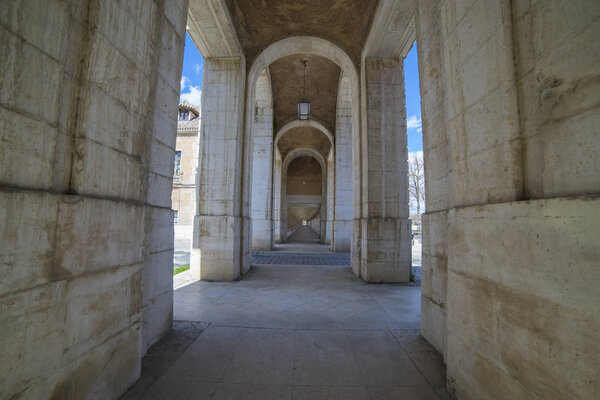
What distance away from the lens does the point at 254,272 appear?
6.85 m

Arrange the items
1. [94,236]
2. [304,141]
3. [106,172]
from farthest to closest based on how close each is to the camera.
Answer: [304,141]
[106,172]
[94,236]

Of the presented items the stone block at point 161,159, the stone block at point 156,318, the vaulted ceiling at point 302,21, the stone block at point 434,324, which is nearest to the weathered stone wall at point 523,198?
the stone block at point 434,324

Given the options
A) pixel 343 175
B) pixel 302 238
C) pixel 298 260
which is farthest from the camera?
pixel 302 238

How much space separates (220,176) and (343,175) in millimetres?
7618

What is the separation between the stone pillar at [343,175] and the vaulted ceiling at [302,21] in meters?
4.77

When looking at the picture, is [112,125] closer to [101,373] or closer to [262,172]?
[101,373]

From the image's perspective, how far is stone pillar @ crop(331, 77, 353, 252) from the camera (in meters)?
11.9

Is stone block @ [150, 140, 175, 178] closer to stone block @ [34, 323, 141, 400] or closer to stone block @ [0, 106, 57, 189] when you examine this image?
stone block @ [0, 106, 57, 189]

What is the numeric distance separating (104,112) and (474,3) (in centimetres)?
296

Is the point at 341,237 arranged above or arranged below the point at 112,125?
below

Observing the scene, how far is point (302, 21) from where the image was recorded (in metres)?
6.87

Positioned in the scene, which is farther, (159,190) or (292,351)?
(159,190)

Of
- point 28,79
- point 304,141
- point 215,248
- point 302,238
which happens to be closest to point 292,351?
point 28,79

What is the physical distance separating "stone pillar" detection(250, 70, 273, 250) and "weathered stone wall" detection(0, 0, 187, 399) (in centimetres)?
958
